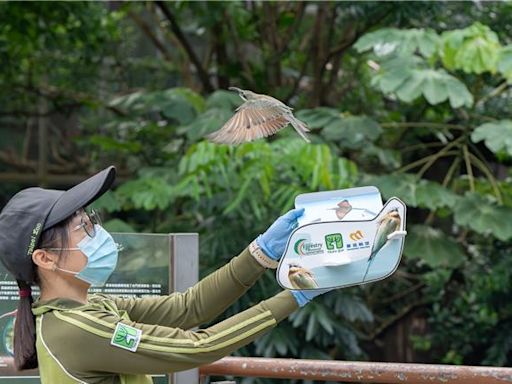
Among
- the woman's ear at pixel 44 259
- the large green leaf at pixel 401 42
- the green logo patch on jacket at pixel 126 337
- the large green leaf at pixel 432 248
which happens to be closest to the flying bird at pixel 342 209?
the green logo patch on jacket at pixel 126 337

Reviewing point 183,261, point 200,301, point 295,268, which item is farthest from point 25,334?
point 183,261

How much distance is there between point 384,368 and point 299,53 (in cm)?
512

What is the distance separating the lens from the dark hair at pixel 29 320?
1.92 m

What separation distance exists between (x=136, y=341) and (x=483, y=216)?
4.00 m

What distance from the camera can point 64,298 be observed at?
1927 millimetres

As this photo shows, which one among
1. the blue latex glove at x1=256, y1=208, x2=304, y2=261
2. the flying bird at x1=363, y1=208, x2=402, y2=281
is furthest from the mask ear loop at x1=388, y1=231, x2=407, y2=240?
the blue latex glove at x1=256, y1=208, x2=304, y2=261

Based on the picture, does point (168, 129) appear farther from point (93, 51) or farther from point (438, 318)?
point (438, 318)

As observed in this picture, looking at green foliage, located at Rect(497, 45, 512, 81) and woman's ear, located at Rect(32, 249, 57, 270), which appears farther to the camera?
green foliage, located at Rect(497, 45, 512, 81)

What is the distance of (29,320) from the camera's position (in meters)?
1.96

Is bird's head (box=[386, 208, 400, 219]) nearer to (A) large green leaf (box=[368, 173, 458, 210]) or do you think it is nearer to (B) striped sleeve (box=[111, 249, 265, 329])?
(B) striped sleeve (box=[111, 249, 265, 329])

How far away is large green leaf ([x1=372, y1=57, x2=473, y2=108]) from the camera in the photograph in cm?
532

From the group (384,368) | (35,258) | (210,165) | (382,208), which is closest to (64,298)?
(35,258)

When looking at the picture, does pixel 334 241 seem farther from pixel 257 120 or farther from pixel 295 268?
pixel 257 120

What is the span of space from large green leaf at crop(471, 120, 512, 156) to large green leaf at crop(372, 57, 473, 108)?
0.19m
